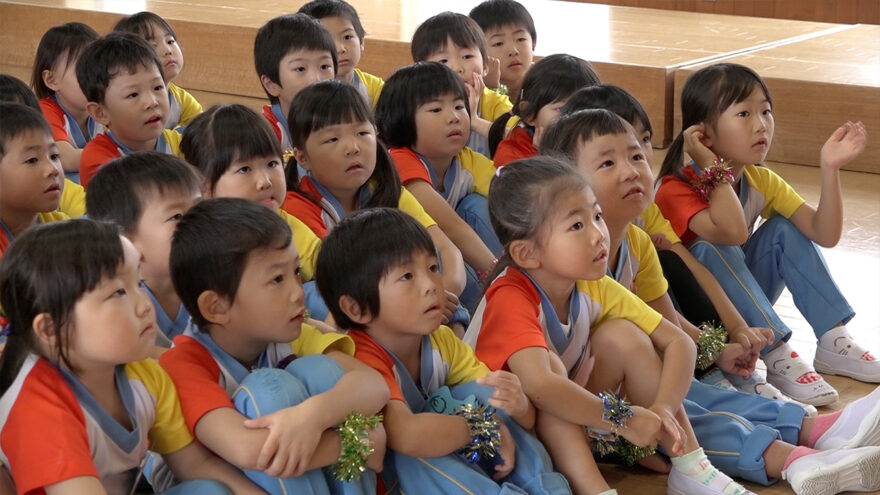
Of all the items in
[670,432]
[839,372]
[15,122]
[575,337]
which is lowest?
[839,372]

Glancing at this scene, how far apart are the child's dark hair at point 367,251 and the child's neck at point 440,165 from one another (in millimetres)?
891

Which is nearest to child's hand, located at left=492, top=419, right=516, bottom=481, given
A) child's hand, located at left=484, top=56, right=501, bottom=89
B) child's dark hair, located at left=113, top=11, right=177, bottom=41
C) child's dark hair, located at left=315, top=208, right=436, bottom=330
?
child's dark hair, located at left=315, top=208, right=436, bottom=330

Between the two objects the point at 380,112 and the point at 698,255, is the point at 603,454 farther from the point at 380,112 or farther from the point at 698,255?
the point at 380,112

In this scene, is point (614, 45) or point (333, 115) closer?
point (333, 115)

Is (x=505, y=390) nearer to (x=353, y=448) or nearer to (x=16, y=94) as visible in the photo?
(x=353, y=448)

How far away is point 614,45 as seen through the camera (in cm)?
515

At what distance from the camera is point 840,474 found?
2.08 m

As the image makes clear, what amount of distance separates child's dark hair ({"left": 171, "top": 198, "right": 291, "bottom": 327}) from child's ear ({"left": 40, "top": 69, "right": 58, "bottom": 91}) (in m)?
1.64

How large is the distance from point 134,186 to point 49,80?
1391 millimetres

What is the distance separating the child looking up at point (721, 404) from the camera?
211cm

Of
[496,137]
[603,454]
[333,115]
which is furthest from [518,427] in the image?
[496,137]

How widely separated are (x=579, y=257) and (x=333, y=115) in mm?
671

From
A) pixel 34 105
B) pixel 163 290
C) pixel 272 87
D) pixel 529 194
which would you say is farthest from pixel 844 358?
pixel 34 105

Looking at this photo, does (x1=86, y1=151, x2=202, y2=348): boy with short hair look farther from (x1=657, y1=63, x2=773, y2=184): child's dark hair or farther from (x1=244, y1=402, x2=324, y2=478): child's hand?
(x1=657, y1=63, x2=773, y2=184): child's dark hair
